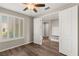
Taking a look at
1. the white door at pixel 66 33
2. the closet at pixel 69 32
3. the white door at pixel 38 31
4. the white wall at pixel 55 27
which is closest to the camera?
the closet at pixel 69 32

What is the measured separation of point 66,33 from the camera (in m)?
3.39

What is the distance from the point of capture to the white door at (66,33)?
3236mm

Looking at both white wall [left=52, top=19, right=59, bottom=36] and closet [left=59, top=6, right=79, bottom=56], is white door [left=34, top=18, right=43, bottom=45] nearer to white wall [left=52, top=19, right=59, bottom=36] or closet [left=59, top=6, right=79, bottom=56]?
white wall [left=52, top=19, right=59, bottom=36]

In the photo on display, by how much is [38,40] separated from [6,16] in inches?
115

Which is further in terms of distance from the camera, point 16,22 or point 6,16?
point 16,22

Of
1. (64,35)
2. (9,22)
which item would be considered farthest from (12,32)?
(64,35)

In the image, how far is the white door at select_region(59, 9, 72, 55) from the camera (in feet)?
10.6

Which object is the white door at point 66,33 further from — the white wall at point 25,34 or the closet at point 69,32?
the white wall at point 25,34

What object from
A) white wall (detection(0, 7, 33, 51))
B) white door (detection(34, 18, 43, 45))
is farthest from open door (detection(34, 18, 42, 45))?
white wall (detection(0, 7, 33, 51))

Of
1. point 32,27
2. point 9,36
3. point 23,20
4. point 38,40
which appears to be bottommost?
point 38,40

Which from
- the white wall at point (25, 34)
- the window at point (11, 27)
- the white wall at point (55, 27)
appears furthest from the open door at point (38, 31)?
the white wall at point (55, 27)

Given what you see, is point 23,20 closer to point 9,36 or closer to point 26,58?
point 9,36

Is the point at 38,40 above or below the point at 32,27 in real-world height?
below

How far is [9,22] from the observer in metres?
4.60
